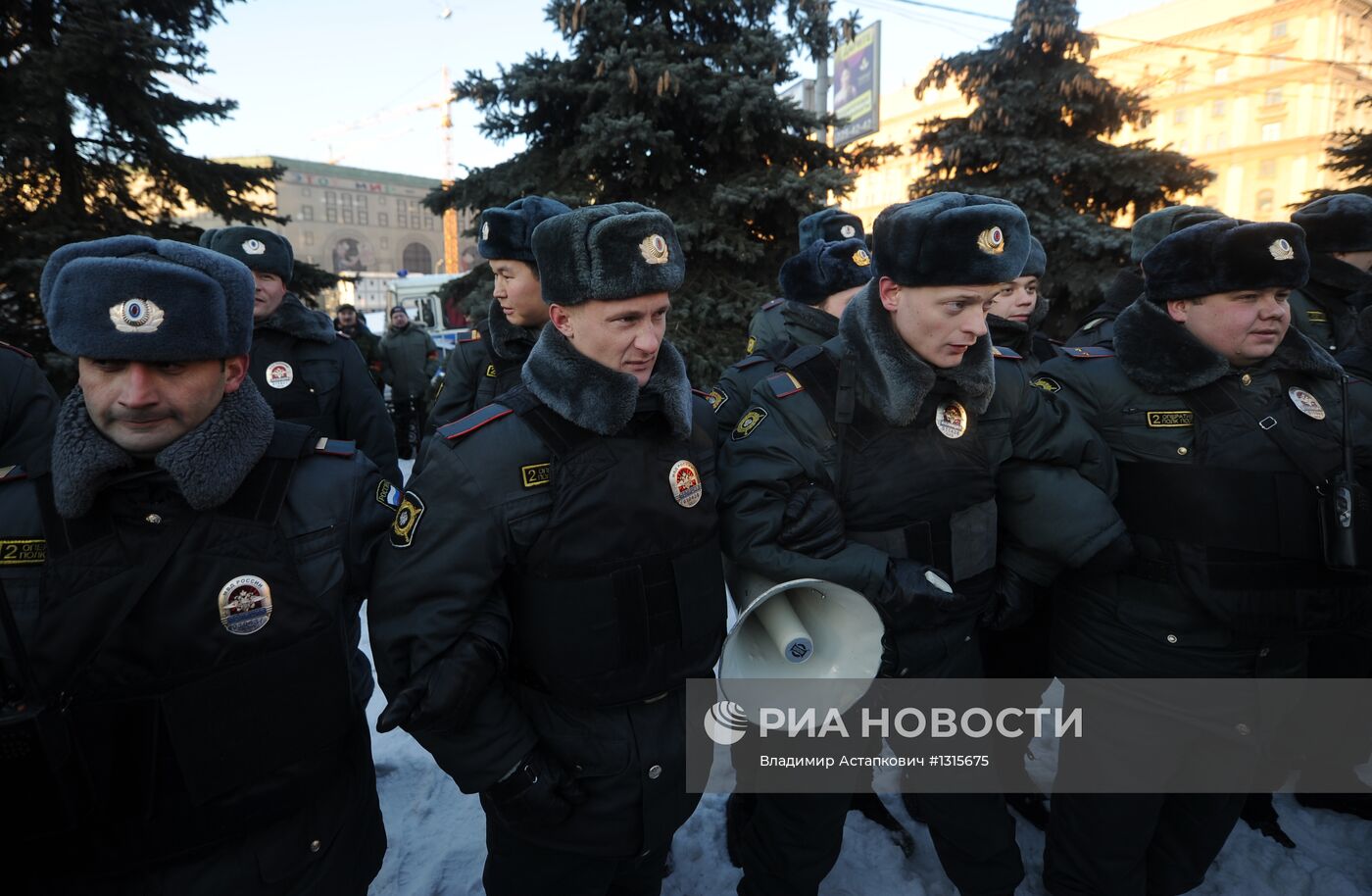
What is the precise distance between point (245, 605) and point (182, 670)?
17 cm

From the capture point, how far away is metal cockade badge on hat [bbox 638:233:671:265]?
6.26 ft

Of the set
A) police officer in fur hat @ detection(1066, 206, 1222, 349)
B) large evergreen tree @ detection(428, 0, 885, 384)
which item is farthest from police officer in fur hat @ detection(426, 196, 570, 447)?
large evergreen tree @ detection(428, 0, 885, 384)

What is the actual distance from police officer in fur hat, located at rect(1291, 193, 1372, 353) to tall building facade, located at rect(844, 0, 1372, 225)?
29.7m

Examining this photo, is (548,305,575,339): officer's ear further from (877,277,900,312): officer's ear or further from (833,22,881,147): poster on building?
(833,22,881,147): poster on building

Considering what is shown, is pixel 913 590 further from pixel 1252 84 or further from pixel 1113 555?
pixel 1252 84

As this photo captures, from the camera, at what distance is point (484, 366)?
3.90 meters

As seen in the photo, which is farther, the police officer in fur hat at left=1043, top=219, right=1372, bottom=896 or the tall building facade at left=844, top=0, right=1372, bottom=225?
the tall building facade at left=844, top=0, right=1372, bottom=225

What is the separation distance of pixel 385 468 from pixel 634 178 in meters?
4.69

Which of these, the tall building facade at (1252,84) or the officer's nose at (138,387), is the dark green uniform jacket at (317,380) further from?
the tall building facade at (1252,84)

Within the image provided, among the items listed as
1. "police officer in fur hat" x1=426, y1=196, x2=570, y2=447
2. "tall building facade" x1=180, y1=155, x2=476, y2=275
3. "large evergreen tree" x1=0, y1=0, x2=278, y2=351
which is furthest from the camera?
"tall building facade" x1=180, y1=155, x2=476, y2=275

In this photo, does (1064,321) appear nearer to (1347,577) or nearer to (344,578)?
(1347,577)

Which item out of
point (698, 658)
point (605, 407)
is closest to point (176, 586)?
point (605, 407)

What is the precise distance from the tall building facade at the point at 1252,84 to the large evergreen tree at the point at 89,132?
2871cm

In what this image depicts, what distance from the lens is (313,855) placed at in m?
1.73
